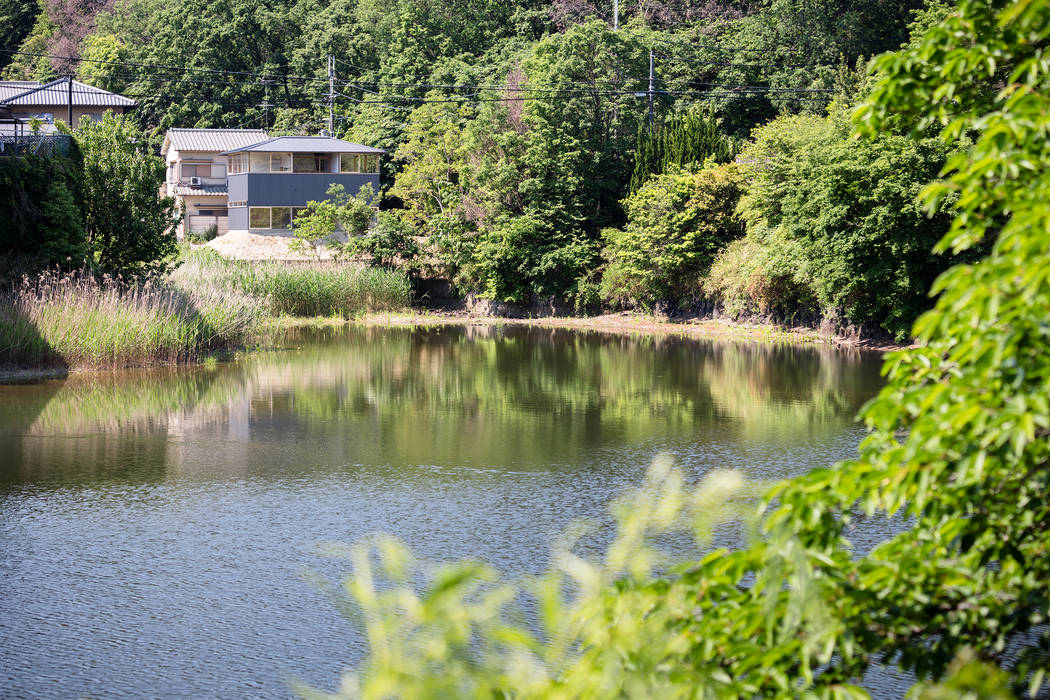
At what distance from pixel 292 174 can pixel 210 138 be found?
1195cm

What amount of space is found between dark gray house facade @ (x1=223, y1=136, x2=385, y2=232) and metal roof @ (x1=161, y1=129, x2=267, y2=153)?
321 inches

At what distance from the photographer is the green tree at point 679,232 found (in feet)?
114

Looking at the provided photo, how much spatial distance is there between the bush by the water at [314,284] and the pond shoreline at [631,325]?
0.56 m

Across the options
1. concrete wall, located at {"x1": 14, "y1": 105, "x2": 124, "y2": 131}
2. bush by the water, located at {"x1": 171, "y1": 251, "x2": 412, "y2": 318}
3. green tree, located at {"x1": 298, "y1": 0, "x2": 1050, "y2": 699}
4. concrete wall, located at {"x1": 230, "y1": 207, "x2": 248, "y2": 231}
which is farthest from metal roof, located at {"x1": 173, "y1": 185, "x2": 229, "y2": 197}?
green tree, located at {"x1": 298, "y1": 0, "x2": 1050, "y2": 699}

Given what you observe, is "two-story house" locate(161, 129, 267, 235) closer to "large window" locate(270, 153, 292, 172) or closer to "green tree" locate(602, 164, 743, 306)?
"large window" locate(270, 153, 292, 172)

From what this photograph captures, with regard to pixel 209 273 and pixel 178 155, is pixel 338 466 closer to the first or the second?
pixel 209 273

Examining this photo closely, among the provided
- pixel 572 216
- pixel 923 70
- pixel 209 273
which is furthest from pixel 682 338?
pixel 923 70

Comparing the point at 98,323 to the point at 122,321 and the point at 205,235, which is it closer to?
the point at 122,321

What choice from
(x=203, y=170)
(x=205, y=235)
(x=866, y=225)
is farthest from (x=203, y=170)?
(x=866, y=225)

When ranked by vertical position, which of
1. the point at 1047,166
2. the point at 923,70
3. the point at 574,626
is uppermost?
the point at 923,70

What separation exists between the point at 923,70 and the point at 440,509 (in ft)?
25.0

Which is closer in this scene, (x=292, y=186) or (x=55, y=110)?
(x=292, y=186)

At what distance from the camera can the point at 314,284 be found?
35812 mm

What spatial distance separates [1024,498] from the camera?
132 inches
